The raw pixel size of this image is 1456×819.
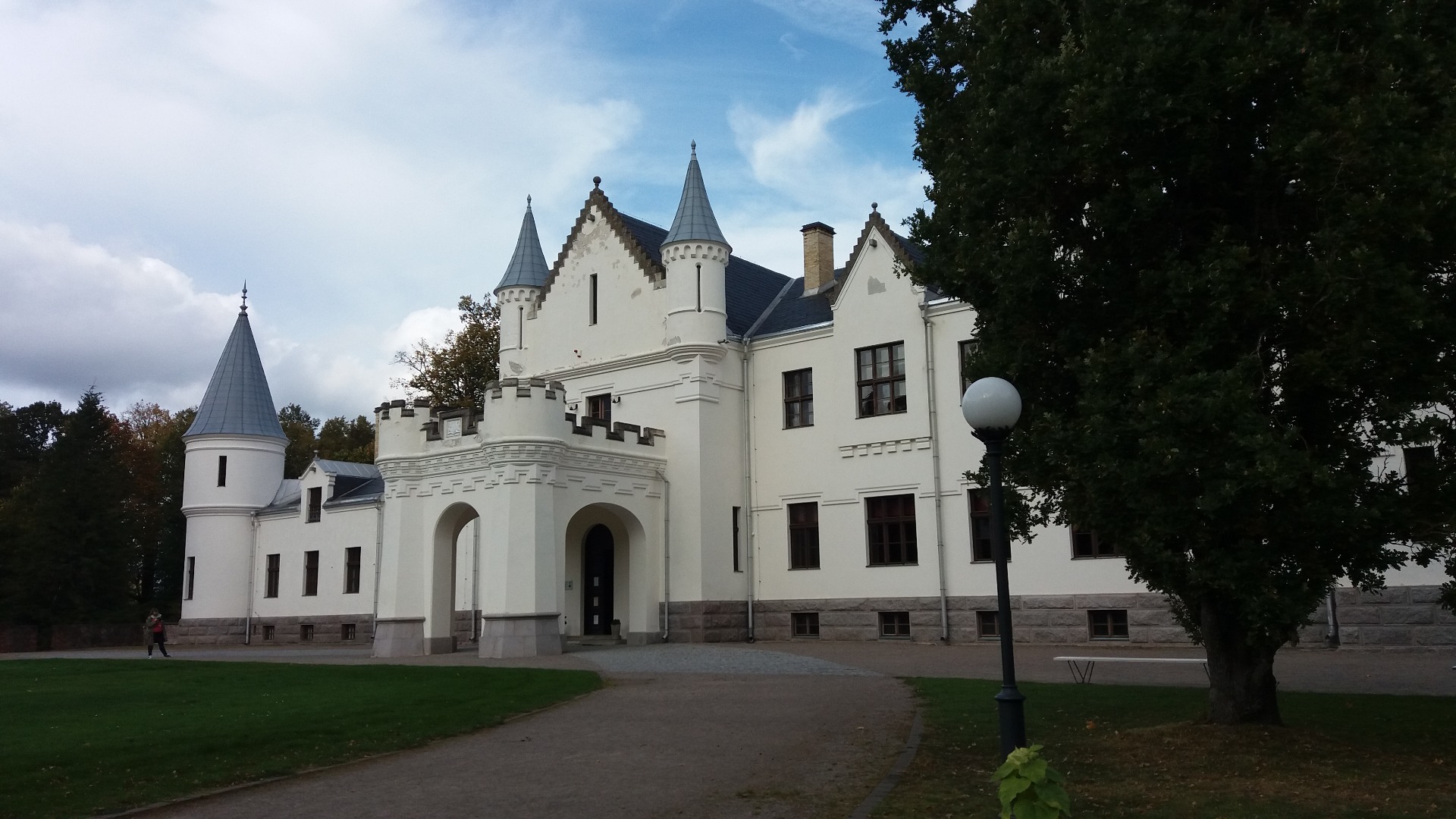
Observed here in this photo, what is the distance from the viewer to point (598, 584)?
106 feet

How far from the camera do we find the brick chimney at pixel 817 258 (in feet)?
112

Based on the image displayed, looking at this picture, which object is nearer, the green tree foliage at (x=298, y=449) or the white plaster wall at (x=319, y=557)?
the white plaster wall at (x=319, y=557)

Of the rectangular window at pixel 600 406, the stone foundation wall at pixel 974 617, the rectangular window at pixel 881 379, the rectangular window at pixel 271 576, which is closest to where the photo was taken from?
the stone foundation wall at pixel 974 617

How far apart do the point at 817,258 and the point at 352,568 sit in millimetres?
19668

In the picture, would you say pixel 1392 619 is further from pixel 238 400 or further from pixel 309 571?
pixel 238 400

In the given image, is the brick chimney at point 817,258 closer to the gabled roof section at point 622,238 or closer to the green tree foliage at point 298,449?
the gabled roof section at point 622,238

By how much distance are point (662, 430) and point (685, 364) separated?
192 cm

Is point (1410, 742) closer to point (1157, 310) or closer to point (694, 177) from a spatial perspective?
point (1157, 310)

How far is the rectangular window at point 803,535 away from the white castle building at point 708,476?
77 mm

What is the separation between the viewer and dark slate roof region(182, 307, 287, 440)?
4284 cm

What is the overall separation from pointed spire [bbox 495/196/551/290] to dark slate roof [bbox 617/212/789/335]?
340 centimetres

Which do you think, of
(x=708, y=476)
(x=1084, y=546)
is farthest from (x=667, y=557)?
(x=1084, y=546)

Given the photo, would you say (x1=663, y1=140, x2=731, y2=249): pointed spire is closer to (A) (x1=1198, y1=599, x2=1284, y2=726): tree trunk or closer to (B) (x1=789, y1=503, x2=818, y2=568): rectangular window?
(B) (x1=789, y1=503, x2=818, y2=568): rectangular window

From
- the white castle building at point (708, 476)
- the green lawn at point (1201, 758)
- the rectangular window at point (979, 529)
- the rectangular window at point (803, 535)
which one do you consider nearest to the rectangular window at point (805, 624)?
the white castle building at point (708, 476)
